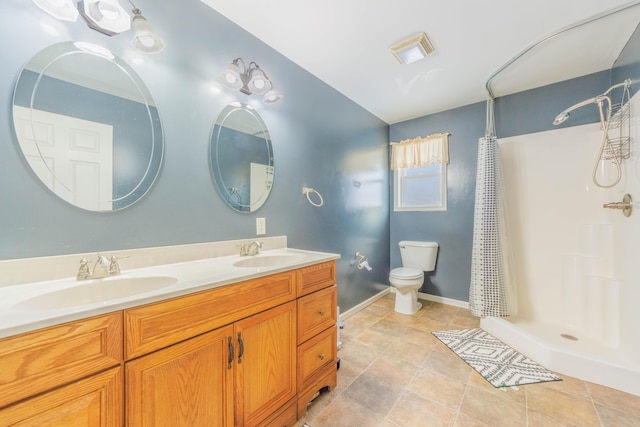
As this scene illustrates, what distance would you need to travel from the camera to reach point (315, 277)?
1418 millimetres

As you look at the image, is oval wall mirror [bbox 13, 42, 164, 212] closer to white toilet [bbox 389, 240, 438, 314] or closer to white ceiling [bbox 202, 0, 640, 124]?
white ceiling [bbox 202, 0, 640, 124]

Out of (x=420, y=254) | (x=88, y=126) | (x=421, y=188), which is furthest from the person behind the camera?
(x=421, y=188)

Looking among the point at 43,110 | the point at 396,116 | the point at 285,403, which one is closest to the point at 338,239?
the point at 285,403

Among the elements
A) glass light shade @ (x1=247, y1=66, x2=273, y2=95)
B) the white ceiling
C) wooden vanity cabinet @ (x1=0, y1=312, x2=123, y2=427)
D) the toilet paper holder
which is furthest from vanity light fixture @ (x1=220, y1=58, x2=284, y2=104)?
the toilet paper holder

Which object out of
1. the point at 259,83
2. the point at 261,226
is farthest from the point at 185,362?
the point at 259,83

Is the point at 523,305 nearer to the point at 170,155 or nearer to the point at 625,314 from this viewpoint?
the point at 625,314

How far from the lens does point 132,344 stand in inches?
29.8

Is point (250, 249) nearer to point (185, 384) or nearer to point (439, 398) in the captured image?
point (185, 384)

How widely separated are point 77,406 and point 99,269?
0.53 meters

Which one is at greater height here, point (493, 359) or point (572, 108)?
point (572, 108)

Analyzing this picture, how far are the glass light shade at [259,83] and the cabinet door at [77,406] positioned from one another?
1619 mm

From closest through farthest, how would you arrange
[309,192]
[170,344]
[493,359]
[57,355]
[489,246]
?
[57,355]
[170,344]
[493,359]
[309,192]
[489,246]

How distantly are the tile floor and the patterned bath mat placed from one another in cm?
6

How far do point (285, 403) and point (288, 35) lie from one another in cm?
234
